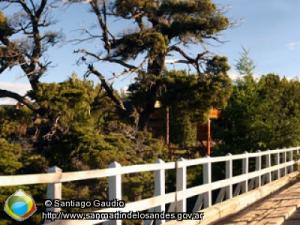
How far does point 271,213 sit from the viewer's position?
1251cm

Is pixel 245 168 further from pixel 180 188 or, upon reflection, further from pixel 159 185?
pixel 159 185

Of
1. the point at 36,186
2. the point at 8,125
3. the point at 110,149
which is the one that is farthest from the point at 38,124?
the point at 36,186

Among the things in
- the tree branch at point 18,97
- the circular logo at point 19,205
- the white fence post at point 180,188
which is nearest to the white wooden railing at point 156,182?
the white fence post at point 180,188

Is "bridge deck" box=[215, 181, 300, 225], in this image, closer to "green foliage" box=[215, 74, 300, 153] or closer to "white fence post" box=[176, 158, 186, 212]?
"white fence post" box=[176, 158, 186, 212]

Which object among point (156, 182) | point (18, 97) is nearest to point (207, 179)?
point (156, 182)

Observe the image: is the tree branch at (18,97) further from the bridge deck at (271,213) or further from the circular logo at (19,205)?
the circular logo at (19,205)

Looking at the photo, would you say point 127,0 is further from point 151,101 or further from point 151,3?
point 151,101

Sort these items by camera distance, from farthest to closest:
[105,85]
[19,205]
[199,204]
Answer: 1. [105,85]
2. [199,204]
3. [19,205]

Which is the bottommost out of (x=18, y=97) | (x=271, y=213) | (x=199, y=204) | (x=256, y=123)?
(x=271, y=213)

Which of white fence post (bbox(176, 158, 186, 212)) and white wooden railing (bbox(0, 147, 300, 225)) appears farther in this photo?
white fence post (bbox(176, 158, 186, 212))

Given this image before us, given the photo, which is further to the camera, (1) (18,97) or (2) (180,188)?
(1) (18,97)

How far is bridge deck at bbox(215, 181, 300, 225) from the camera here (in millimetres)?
11352

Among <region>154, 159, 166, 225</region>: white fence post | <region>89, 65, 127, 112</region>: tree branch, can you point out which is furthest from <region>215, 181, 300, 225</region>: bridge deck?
<region>89, 65, 127, 112</region>: tree branch

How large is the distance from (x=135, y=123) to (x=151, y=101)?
2.27 meters
